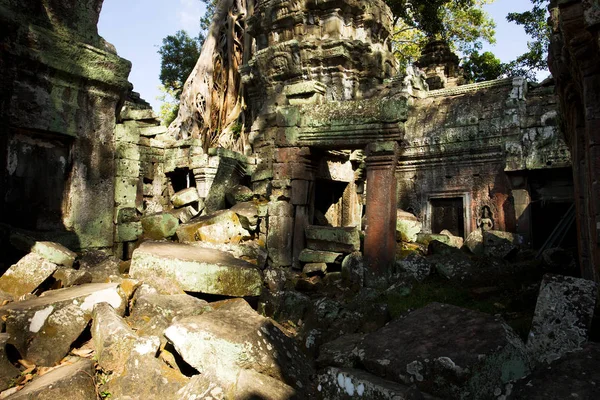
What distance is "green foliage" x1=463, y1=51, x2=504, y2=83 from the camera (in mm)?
20875

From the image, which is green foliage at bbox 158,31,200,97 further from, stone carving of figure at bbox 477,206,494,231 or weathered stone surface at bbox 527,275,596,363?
weathered stone surface at bbox 527,275,596,363

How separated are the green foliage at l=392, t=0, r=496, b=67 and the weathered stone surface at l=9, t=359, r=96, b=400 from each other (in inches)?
854

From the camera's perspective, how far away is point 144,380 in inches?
118

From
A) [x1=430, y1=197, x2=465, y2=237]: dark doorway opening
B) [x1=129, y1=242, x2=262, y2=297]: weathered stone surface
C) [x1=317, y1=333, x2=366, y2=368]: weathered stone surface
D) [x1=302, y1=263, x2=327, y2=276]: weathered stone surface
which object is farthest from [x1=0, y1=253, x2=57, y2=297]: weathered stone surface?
[x1=430, y1=197, x2=465, y2=237]: dark doorway opening

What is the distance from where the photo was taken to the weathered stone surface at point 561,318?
252 cm

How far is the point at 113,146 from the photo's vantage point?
5727 millimetres

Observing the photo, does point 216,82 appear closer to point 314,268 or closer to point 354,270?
point 314,268

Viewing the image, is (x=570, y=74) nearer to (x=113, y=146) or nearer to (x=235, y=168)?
(x=113, y=146)

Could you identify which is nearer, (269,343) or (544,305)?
(544,305)

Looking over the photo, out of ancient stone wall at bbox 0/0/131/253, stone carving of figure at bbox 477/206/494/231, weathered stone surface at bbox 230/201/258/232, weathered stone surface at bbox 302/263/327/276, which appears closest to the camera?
ancient stone wall at bbox 0/0/131/253

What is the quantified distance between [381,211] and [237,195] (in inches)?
163

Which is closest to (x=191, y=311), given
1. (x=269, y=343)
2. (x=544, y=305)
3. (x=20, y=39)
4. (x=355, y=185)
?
(x=269, y=343)

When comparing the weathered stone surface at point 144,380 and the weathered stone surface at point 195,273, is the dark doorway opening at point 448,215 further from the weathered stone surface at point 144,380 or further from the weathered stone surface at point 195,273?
the weathered stone surface at point 144,380

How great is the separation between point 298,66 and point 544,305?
439 inches
